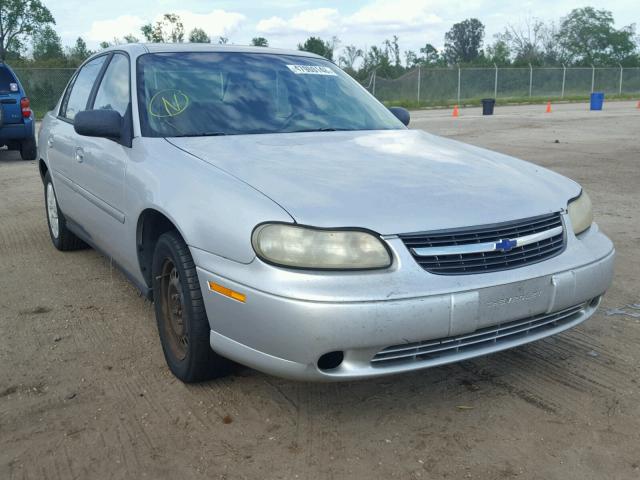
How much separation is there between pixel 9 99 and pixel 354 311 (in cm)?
1122

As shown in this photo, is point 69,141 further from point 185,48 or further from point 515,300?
point 515,300

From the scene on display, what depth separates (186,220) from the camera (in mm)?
2861

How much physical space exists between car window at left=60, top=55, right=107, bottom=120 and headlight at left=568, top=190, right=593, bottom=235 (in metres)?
3.20

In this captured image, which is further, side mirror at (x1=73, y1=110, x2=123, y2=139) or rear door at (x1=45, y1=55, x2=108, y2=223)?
rear door at (x1=45, y1=55, x2=108, y2=223)

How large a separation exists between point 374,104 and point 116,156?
5.58ft

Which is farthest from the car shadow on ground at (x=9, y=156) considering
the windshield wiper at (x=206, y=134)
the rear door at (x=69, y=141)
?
the windshield wiper at (x=206, y=134)

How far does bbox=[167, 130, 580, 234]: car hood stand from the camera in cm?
263

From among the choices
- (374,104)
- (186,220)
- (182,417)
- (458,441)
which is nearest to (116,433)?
(182,417)

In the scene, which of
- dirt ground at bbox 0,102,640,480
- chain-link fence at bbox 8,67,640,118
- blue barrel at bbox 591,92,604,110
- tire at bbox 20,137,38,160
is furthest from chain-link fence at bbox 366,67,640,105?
dirt ground at bbox 0,102,640,480

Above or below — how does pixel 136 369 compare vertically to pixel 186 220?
below

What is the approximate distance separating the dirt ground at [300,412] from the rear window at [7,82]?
28.9ft

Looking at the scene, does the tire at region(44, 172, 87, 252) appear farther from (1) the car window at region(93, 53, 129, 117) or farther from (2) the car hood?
(2) the car hood

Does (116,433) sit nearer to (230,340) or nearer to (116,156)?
(230,340)

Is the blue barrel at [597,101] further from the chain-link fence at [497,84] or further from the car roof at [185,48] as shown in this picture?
the car roof at [185,48]
